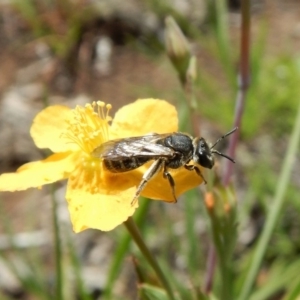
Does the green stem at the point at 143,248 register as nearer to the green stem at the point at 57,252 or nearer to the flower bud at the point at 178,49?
the green stem at the point at 57,252

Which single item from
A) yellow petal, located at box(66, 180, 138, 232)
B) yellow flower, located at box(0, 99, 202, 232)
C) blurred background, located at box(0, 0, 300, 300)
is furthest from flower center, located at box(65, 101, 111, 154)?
blurred background, located at box(0, 0, 300, 300)

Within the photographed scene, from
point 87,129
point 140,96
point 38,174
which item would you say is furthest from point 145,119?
point 140,96

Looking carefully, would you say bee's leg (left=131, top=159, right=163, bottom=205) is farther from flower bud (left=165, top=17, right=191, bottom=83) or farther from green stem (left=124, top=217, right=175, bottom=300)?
flower bud (left=165, top=17, right=191, bottom=83)

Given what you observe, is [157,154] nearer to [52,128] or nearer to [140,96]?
[52,128]

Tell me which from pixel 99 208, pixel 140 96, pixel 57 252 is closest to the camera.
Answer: pixel 99 208

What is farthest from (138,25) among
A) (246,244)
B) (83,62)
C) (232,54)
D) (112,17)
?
(246,244)

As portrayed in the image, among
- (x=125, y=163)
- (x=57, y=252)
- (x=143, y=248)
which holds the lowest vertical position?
(x=57, y=252)
